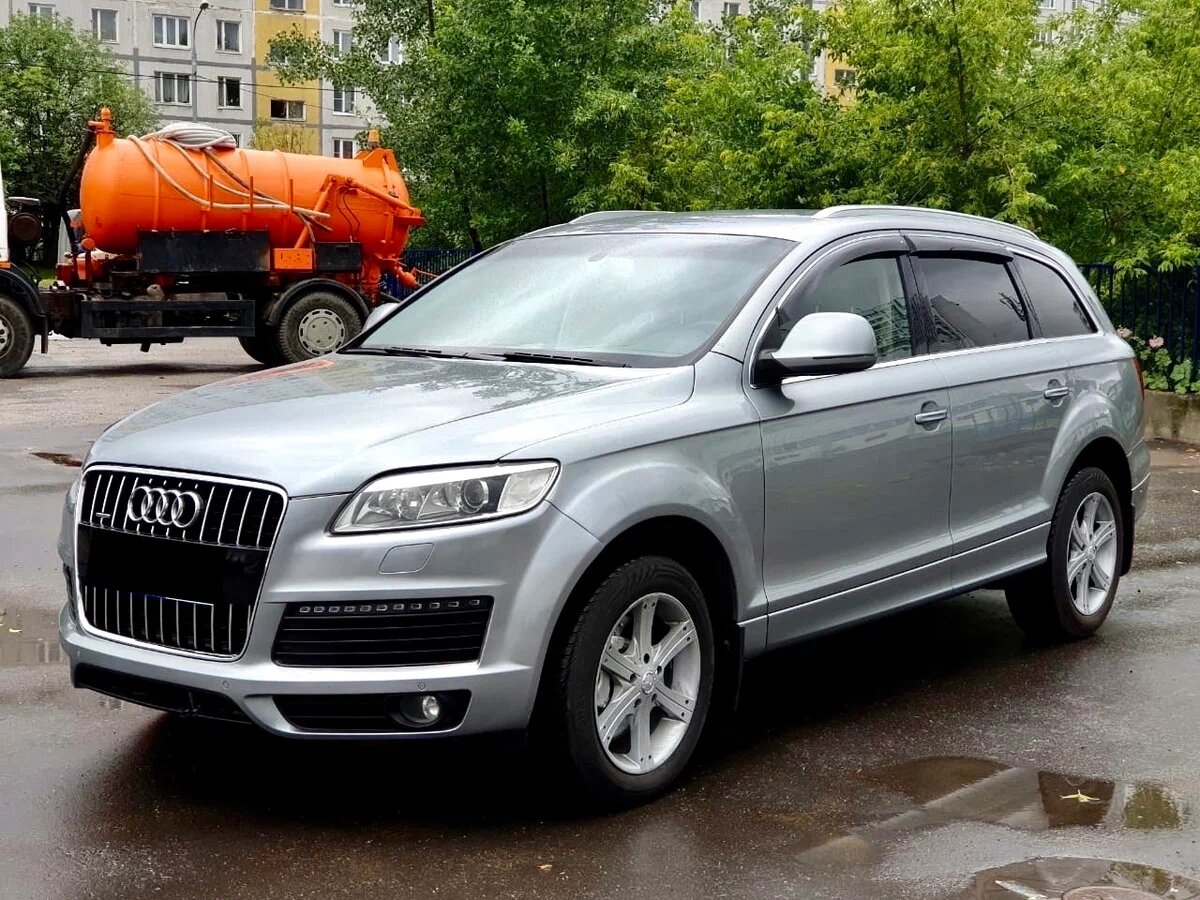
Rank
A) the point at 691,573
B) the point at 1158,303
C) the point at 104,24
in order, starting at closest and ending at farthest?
the point at 691,573 → the point at 1158,303 → the point at 104,24

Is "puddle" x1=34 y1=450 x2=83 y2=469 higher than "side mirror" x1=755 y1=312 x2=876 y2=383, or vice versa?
"side mirror" x1=755 y1=312 x2=876 y2=383

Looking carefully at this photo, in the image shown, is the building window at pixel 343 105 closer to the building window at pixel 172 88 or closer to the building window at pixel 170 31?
the building window at pixel 172 88

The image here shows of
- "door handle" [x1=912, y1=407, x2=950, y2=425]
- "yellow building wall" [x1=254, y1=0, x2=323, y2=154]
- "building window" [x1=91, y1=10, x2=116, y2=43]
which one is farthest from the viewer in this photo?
"yellow building wall" [x1=254, y1=0, x2=323, y2=154]

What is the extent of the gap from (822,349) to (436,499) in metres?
1.42

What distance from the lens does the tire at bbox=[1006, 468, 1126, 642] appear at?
6453mm

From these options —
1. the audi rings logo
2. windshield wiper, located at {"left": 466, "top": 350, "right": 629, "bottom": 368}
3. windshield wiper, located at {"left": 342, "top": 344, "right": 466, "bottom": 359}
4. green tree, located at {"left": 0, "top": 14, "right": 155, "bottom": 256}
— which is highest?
green tree, located at {"left": 0, "top": 14, "right": 155, "bottom": 256}

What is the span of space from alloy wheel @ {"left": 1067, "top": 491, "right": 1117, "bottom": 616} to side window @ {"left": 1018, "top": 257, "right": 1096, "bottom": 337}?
0.70 m

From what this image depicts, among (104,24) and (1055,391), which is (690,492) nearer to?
(1055,391)

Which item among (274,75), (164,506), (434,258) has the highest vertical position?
(274,75)

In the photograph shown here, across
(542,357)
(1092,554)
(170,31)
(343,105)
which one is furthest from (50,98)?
(542,357)

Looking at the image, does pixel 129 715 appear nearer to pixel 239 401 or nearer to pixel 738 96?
pixel 239 401

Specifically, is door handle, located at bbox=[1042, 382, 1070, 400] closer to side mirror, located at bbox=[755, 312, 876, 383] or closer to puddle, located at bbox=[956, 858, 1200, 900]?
side mirror, located at bbox=[755, 312, 876, 383]

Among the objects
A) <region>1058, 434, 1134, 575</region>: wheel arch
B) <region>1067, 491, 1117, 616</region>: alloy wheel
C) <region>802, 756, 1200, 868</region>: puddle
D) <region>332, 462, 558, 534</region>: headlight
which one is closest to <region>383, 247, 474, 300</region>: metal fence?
<region>1058, 434, 1134, 575</region>: wheel arch

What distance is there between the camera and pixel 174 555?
14.1ft
